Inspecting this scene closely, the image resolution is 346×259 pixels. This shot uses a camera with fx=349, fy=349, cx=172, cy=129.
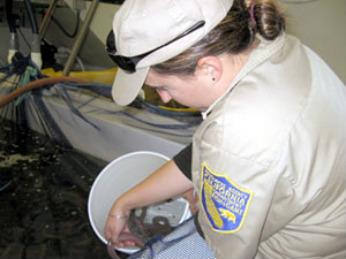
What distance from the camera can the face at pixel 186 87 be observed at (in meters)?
0.65

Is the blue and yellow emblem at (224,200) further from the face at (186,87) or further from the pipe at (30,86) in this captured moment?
the pipe at (30,86)

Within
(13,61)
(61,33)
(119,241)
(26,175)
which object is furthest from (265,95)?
(61,33)

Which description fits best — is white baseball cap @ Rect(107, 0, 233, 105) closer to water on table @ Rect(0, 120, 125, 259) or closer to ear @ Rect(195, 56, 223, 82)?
ear @ Rect(195, 56, 223, 82)

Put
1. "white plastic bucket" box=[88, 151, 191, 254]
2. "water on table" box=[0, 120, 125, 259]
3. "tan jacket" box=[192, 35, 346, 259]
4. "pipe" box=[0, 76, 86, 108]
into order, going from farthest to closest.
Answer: "pipe" box=[0, 76, 86, 108] < "water on table" box=[0, 120, 125, 259] < "white plastic bucket" box=[88, 151, 191, 254] < "tan jacket" box=[192, 35, 346, 259]

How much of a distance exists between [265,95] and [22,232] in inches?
45.2

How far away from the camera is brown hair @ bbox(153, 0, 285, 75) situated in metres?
0.60

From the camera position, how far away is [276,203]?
60 cm

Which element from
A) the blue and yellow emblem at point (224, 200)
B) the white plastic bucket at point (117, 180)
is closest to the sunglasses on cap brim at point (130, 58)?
the blue and yellow emblem at point (224, 200)

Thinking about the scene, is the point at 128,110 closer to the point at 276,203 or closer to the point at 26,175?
the point at 26,175

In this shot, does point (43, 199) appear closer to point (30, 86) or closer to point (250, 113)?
point (30, 86)

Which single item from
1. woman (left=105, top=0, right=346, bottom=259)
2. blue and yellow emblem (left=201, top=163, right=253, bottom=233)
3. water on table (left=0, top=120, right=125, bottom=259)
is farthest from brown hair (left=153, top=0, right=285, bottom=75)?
water on table (left=0, top=120, right=125, bottom=259)

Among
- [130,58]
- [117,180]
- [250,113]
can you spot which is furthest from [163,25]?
[117,180]

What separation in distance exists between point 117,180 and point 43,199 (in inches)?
20.6

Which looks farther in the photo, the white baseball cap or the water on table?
the water on table
